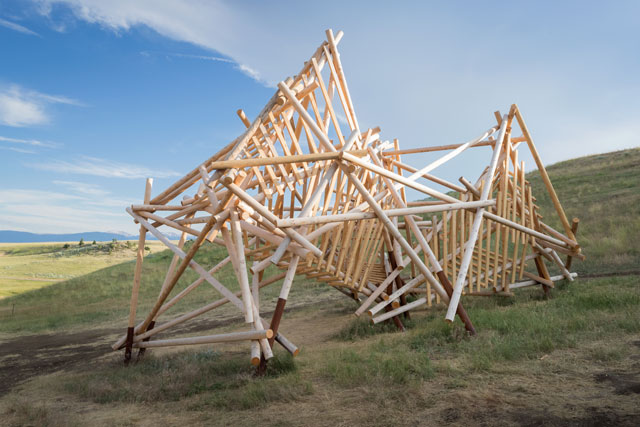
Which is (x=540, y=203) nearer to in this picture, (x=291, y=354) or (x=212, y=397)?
(x=291, y=354)

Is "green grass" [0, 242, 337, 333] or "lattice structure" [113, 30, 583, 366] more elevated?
"lattice structure" [113, 30, 583, 366]

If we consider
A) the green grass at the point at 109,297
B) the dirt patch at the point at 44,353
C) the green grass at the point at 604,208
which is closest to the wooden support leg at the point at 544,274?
the green grass at the point at 604,208

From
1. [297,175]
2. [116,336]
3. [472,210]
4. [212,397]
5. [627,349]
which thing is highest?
[297,175]

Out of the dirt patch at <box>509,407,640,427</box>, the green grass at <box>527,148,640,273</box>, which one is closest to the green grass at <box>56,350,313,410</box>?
the dirt patch at <box>509,407,640,427</box>

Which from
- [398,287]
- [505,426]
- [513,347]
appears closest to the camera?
[505,426]

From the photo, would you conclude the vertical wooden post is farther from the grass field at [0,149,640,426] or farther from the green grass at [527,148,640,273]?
the green grass at [527,148,640,273]

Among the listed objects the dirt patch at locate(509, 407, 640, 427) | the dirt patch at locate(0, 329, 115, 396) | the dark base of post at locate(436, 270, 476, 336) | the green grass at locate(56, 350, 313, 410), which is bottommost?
the dirt patch at locate(0, 329, 115, 396)

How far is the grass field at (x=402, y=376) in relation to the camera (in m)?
4.65

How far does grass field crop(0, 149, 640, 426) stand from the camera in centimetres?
465

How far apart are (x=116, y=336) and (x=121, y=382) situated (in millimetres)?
7482

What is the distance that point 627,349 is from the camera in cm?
599

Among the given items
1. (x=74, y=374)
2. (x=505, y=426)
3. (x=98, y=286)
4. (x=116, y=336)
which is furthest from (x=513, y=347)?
(x=98, y=286)

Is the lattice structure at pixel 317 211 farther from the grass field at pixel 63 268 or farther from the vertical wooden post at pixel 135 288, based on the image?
the grass field at pixel 63 268

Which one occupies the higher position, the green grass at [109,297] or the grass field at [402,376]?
the grass field at [402,376]
